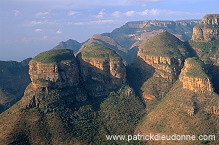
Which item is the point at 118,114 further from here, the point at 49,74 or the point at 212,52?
the point at 212,52

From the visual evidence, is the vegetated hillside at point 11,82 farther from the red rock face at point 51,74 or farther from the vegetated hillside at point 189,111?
the vegetated hillside at point 189,111

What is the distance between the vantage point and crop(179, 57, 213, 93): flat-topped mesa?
84.6 metres

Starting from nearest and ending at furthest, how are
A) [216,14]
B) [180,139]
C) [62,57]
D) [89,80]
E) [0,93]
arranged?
[180,139] < [62,57] < [89,80] < [0,93] < [216,14]

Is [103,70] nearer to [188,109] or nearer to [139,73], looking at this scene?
[139,73]

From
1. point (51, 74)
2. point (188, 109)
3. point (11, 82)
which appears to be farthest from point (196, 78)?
point (11, 82)

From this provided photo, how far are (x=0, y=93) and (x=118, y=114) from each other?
71396mm

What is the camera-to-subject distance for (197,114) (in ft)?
259

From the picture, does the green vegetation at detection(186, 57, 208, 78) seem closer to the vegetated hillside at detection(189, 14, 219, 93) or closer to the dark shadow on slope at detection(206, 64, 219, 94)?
the dark shadow on slope at detection(206, 64, 219, 94)

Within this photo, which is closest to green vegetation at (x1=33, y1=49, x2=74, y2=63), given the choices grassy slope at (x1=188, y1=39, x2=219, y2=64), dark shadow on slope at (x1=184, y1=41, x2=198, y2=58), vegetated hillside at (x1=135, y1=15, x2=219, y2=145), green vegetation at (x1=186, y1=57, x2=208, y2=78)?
vegetated hillside at (x1=135, y1=15, x2=219, y2=145)

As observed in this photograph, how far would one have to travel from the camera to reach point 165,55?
11112 centimetres

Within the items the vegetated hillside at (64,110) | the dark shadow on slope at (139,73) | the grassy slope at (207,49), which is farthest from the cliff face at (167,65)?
the grassy slope at (207,49)

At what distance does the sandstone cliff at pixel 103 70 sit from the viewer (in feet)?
337

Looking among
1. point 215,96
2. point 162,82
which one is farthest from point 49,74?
point 215,96

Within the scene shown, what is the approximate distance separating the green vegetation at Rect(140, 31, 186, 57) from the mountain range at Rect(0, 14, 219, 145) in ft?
1.65
